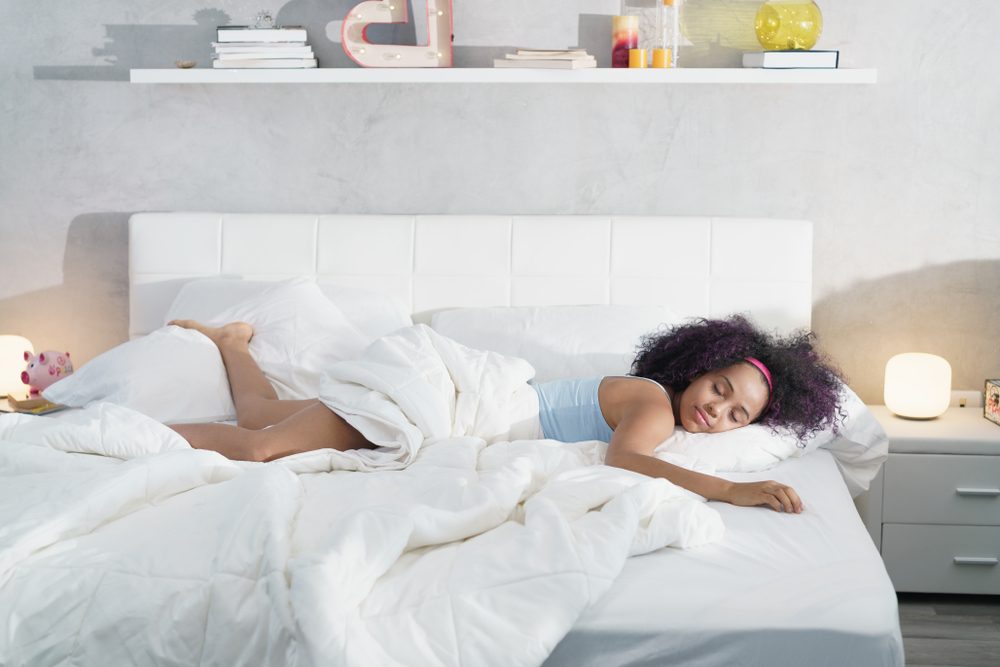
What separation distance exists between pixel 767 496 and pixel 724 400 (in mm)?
379

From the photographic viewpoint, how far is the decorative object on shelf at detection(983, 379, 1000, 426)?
2854 millimetres

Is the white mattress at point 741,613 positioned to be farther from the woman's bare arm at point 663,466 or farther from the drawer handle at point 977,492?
the drawer handle at point 977,492

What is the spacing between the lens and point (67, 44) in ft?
10.3

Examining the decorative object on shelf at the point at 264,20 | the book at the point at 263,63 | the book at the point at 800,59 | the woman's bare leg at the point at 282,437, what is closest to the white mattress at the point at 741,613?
the woman's bare leg at the point at 282,437

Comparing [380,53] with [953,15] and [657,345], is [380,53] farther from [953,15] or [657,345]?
[953,15]

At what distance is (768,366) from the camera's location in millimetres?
2371

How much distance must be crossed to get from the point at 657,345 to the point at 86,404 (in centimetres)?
153

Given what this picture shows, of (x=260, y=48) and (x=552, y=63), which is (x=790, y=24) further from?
(x=260, y=48)

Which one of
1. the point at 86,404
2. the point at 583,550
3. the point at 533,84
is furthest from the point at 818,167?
the point at 86,404

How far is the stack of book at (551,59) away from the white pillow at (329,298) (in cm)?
81

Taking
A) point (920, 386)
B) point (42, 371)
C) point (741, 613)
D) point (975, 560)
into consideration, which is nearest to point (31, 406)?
point (42, 371)

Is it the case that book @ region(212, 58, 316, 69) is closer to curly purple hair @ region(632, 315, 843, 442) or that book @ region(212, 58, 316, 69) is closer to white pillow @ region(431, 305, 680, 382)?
white pillow @ region(431, 305, 680, 382)

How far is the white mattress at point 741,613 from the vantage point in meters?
1.47

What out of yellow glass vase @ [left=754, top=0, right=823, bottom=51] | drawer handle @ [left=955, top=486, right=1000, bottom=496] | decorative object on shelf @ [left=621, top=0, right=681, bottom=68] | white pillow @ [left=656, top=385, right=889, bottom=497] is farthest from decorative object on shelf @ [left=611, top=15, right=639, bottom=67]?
drawer handle @ [left=955, top=486, right=1000, bottom=496]
